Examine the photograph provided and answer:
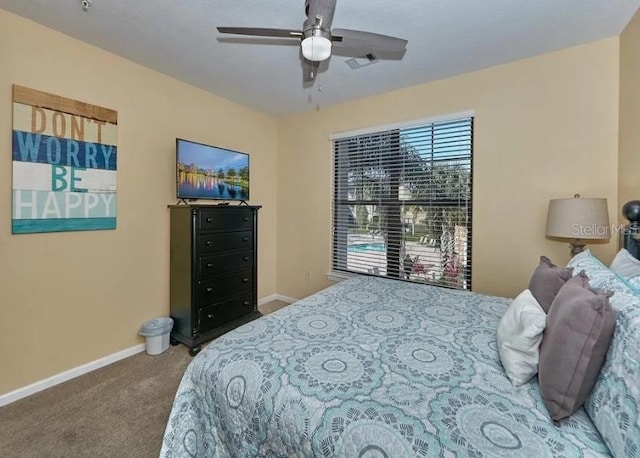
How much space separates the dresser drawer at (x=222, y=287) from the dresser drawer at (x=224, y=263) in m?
0.06

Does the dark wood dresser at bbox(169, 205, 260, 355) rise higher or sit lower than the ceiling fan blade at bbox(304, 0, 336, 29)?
lower

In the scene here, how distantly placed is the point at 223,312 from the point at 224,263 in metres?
0.49

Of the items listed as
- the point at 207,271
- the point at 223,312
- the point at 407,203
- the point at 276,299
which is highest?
the point at 407,203

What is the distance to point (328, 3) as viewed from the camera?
1.44 m

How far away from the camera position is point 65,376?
2.24 meters

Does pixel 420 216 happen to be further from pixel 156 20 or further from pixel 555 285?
pixel 156 20

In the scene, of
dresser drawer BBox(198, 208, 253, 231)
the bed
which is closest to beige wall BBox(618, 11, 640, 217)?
the bed

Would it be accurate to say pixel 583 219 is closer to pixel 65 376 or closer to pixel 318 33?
pixel 318 33

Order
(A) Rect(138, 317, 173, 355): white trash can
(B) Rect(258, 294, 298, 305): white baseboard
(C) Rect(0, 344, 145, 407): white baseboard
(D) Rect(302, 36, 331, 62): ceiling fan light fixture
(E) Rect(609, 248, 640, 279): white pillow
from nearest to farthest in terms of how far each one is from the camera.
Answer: (E) Rect(609, 248, 640, 279): white pillow, (D) Rect(302, 36, 331, 62): ceiling fan light fixture, (C) Rect(0, 344, 145, 407): white baseboard, (A) Rect(138, 317, 173, 355): white trash can, (B) Rect(258, 294, 298, 305): white baseboard

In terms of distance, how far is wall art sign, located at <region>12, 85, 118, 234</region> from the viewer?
2014 mm

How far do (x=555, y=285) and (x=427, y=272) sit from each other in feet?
5.34

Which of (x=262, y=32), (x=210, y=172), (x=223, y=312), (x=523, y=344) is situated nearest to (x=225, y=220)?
(x=210, y=172)

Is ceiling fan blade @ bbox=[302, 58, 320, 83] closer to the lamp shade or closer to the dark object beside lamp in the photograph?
the lamp shade

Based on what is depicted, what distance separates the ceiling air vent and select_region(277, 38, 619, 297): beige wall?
0.15 m
